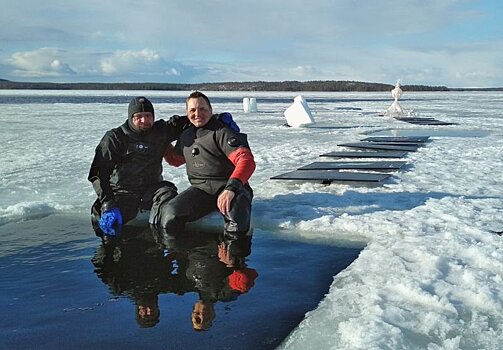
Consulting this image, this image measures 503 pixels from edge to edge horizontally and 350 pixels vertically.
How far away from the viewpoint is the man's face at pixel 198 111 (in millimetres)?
4504

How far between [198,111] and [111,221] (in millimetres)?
1210

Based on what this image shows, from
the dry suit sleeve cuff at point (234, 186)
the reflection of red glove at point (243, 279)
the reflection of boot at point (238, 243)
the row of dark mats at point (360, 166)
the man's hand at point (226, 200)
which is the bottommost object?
the reflection of boot at point (238, 243)

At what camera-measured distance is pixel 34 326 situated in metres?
2.56

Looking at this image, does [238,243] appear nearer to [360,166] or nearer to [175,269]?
[175,269]

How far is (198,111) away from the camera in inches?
178

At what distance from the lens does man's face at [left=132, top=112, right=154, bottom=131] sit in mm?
4598

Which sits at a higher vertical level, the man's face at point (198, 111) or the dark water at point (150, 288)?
the man's face at point (198, 111)

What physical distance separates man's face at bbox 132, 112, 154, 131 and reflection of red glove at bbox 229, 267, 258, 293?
187 centimetres

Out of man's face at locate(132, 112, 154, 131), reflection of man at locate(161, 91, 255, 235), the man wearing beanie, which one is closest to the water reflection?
reflection of man at locate(161, 91, 255, 235)

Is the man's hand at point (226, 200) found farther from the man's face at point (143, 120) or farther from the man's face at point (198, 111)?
the man's face at point (143, 120)

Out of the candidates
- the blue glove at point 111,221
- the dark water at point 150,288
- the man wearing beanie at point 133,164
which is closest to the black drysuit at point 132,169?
the man wearing beanie at point 133,164

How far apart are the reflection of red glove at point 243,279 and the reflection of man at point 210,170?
796 millimetres

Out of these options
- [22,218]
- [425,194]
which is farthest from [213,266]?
[425,194]

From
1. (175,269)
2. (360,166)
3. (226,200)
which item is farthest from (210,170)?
(360,166)
